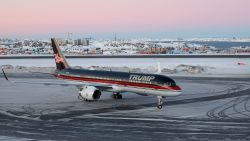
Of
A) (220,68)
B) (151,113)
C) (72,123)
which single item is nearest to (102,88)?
(151,113)

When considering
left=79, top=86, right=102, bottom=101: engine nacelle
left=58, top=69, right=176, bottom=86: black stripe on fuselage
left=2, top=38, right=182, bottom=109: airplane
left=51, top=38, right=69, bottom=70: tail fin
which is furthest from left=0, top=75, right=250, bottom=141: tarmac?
left=51, top=38, right=69, bottom=70: tail fin

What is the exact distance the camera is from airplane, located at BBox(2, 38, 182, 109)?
3769 centimetres

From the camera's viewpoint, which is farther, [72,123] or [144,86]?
[144,86]

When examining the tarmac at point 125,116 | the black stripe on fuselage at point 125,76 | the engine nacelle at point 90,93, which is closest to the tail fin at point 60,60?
the black stripe on fuselage at point 125,76

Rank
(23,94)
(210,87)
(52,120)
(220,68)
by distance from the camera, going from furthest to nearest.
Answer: (220,68) < (210,87) < (23,94) < (52,120)

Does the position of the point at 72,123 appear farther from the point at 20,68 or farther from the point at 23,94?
the point at 20,68

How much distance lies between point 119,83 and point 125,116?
8.17 meters

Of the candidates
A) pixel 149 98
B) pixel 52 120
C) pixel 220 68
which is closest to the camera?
pixel 52 120

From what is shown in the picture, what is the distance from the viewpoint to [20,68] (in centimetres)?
8656

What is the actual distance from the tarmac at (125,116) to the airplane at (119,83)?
1261 millimetres

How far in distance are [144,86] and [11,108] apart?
12825mm

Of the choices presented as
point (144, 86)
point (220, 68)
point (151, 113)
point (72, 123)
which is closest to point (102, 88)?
point (144, 86)

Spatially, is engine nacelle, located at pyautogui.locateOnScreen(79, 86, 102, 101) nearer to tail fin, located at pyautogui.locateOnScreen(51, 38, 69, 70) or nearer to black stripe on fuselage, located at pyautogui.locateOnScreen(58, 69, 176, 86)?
black stripe on fuselage, located at pyautogui.locateOnScreen(58, 69, 176, 86)

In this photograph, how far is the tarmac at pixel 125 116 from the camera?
26.2 metres
